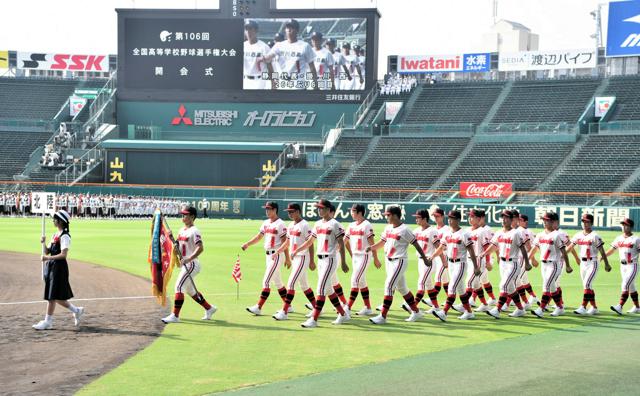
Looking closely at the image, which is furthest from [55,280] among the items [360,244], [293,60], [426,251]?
[293,60]

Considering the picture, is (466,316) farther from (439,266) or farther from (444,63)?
(444,63)

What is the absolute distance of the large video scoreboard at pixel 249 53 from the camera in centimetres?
6975

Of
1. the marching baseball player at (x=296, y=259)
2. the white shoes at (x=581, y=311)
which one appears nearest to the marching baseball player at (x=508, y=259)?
the white shoes at (x=581, y=311)

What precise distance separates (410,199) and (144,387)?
49298 mm

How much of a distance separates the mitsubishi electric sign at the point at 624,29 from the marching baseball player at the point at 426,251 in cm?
5594

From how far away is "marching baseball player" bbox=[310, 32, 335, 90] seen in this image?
6975 centimetres

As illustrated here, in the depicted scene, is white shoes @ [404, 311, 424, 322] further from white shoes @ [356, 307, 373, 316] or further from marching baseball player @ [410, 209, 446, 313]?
white shoes @ [356, 307, 373, 316]

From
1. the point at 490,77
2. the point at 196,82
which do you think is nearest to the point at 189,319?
the point at 196,82

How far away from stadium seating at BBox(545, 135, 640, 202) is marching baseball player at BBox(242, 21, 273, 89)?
82.4 feet

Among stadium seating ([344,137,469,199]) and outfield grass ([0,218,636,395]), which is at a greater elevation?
stadium seating ([344,137,469,199])

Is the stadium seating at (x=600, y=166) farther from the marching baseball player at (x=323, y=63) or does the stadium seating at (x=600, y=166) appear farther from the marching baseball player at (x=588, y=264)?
the marching baseball player at (x=588, y=264)

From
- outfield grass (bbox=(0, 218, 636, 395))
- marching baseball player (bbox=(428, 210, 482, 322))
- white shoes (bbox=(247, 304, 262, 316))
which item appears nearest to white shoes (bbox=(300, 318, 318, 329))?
outfield grass (bbox=(0, 218, 636, 395))

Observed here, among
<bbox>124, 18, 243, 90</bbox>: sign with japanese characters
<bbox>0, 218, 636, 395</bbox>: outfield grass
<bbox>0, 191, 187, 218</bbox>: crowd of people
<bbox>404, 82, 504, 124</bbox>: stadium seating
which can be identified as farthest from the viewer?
<bbox>124, 18, 243, 90</bbox>: sign with japanese characters

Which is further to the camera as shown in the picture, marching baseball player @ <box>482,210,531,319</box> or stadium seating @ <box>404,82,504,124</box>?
stadium seating @ <box>404,82,504,124</box>
